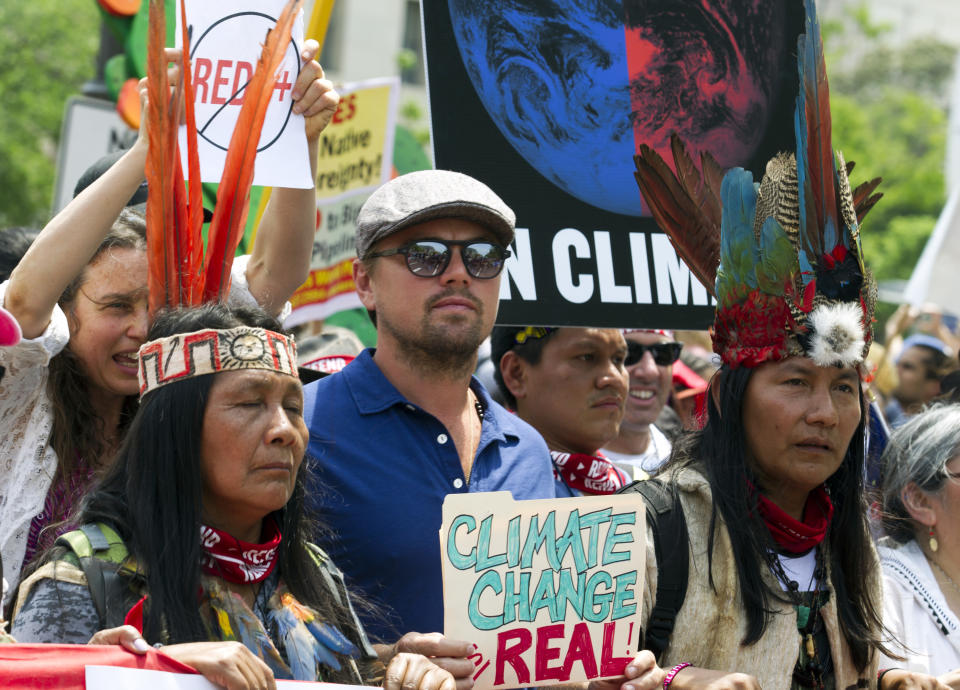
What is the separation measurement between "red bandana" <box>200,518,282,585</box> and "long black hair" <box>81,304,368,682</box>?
A: 6 cm

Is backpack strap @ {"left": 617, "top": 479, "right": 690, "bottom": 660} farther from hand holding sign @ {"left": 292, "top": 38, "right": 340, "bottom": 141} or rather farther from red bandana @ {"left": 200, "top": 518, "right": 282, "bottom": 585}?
hand holding sign @ {"left": 292, "top": 38, "right": 340, "bottom": 141}

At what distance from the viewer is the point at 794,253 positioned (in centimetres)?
330

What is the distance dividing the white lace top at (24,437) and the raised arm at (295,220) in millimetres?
281

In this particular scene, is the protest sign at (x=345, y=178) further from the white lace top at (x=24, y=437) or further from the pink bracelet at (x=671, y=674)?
the pink bracelet at (x=671, y=674)

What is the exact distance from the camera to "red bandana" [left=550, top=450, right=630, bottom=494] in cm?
411

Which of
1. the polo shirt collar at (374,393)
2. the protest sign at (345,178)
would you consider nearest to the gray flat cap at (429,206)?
the polo shirt collar at (374,393)

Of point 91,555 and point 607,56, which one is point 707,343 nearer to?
point 607,56

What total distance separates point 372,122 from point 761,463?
3792mm

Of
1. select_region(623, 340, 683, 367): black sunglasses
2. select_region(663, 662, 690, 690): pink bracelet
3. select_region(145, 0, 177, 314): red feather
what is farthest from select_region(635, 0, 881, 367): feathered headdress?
select_region(623, 340, 683, 367): black sunglasses

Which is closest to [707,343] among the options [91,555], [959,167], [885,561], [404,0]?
[959,167]

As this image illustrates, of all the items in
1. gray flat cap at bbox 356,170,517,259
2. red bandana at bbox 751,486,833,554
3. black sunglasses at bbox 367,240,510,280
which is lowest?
red bandana at bbox 751,486,833,554

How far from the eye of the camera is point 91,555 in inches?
95.7

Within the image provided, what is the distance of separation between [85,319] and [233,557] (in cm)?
91

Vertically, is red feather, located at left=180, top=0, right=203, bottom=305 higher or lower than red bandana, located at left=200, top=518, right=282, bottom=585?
higher
